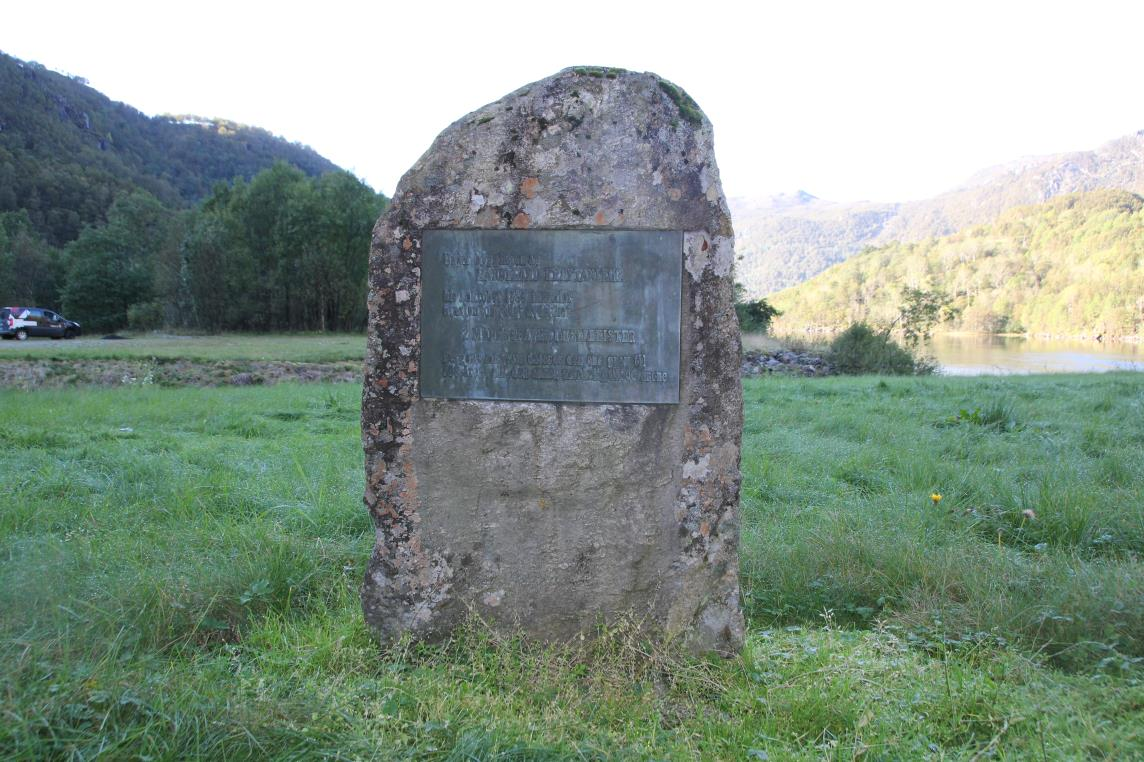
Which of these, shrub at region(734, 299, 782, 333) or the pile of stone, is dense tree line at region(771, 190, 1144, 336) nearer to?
shrub at region(734, 299, 782, 333)

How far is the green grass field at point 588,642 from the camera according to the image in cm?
229

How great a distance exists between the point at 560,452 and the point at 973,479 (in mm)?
3683

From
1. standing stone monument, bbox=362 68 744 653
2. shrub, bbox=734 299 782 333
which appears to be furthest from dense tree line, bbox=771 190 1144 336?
standing stone monument, bbox=362 68 744 653

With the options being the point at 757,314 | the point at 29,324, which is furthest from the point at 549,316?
the point at 29,324

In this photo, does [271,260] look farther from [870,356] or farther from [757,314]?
[870,356]

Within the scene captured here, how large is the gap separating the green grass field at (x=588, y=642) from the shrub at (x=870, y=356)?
16445 millimetres

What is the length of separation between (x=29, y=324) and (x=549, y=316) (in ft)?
109

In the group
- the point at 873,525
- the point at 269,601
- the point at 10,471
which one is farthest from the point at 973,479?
the point at 10,471

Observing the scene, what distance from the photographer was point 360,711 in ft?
8.21

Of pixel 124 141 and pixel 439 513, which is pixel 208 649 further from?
pixel 124 141

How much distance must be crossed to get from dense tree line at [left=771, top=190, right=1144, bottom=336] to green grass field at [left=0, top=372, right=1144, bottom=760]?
4001 centimetres

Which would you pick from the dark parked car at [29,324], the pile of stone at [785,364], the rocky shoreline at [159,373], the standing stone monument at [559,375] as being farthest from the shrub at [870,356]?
the dark parked car at [29,324]

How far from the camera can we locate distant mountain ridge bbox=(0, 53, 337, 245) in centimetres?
6344

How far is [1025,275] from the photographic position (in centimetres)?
7375
